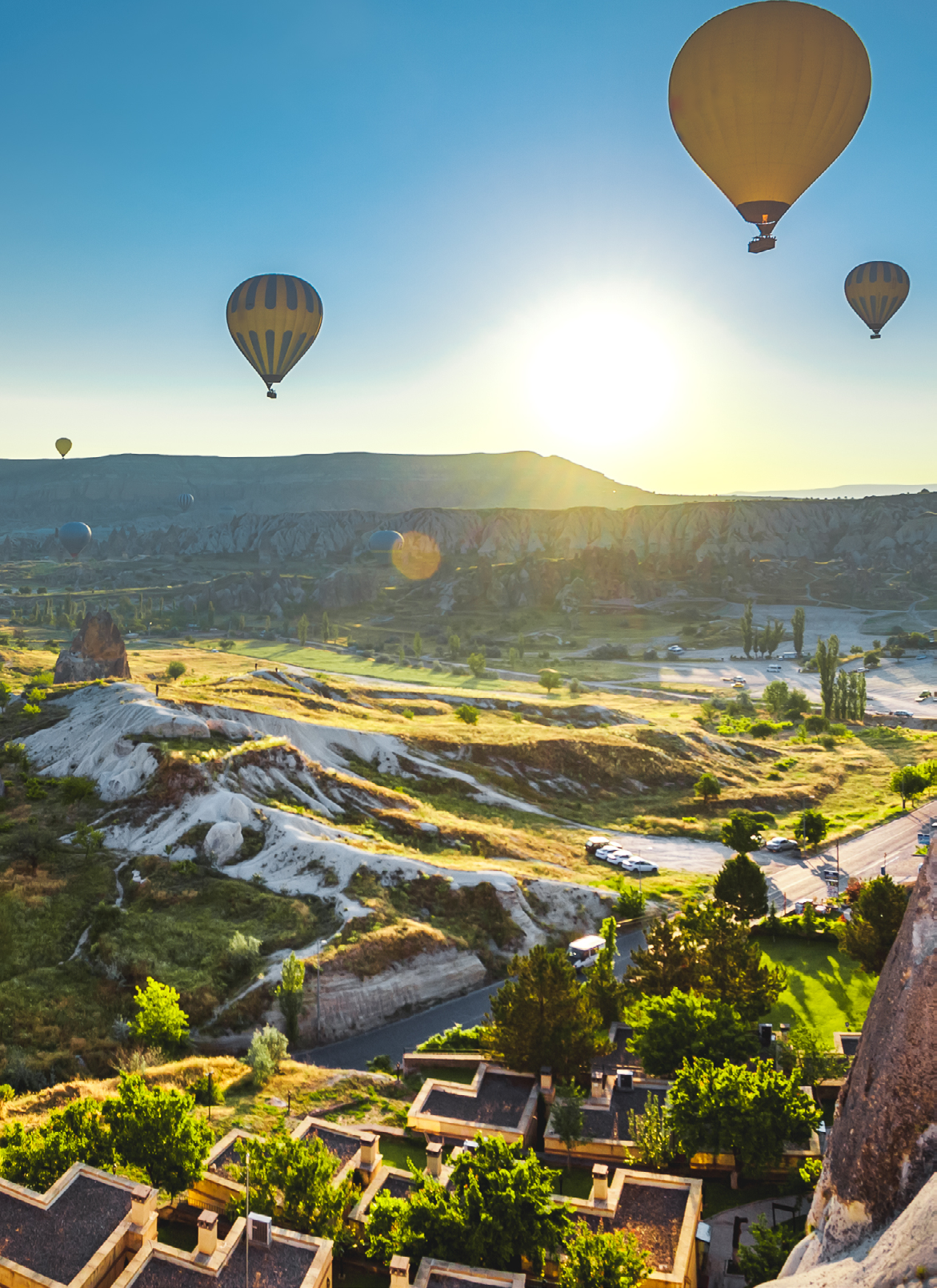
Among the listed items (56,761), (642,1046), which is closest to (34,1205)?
(642,1046)

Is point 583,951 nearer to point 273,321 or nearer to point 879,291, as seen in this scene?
point 273,321

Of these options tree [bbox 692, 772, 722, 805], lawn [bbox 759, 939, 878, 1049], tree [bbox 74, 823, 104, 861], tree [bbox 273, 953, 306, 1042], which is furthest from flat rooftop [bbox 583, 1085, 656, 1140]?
tree [bbox 692, 772, 722, 805]

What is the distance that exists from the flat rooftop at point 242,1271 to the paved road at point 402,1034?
45.8ft

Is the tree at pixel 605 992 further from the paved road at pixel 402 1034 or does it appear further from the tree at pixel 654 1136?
the tree at pixel 654 1136

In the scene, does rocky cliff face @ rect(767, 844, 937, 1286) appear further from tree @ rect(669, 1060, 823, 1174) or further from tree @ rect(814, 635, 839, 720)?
tree @ rect(814, 635, 839, 720)

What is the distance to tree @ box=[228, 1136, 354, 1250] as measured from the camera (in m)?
20.8

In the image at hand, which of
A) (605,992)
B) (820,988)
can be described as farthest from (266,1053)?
(820,988)

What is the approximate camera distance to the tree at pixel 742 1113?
916 inches

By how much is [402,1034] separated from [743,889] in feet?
56.0

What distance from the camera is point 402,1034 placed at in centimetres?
3625

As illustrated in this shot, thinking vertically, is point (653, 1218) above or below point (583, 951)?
above

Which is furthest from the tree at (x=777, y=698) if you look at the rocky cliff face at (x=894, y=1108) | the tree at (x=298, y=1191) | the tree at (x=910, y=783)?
the rocky cliff face at (x=894, y=1108)

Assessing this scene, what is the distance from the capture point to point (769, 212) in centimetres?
4534

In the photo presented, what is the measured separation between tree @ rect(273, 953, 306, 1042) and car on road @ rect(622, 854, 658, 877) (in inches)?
1011
